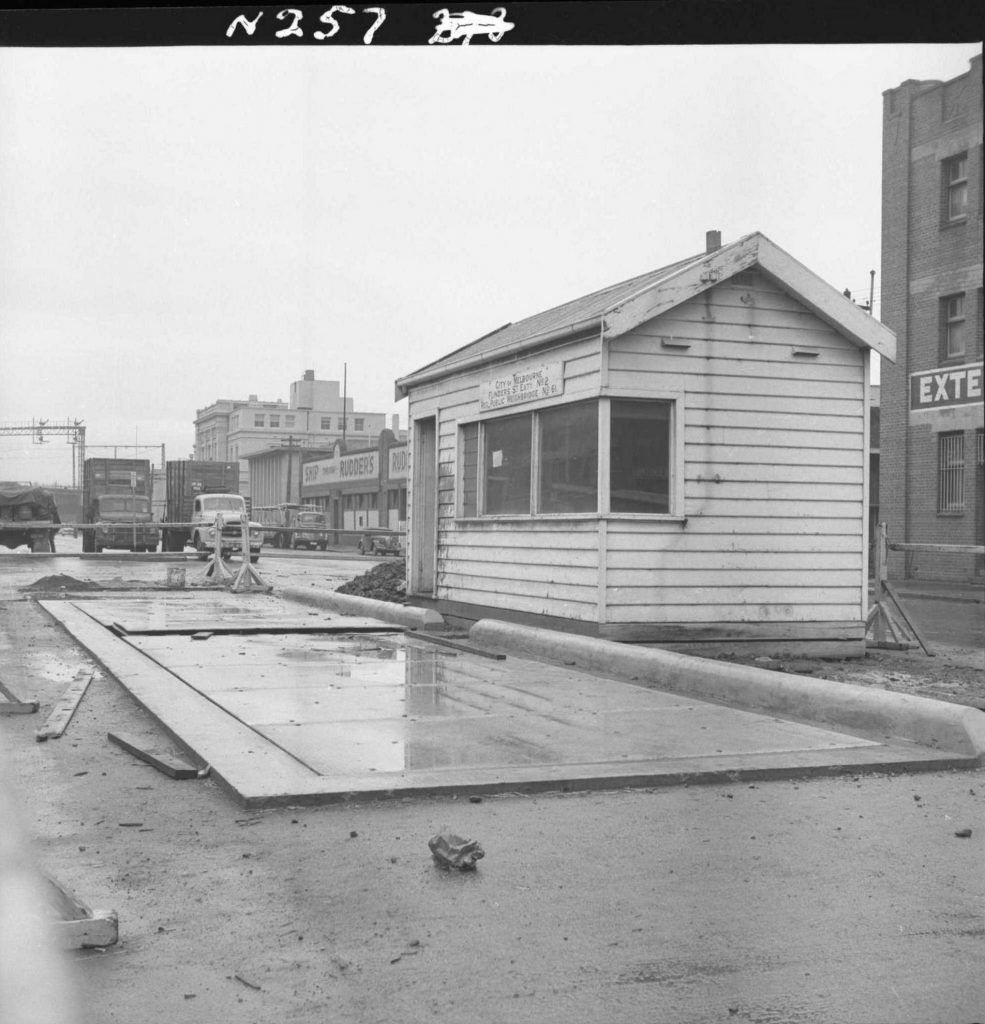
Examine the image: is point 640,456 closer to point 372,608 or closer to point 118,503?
point 372,608

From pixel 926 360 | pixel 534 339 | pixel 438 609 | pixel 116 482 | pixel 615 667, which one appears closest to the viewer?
pixel 926 360

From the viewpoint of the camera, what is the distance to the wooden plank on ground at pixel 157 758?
5.74 m

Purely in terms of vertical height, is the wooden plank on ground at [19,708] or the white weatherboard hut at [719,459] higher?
the white weatherboard hut at [719,459]

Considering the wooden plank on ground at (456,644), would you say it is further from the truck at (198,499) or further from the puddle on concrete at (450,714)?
the truck at (198,499)

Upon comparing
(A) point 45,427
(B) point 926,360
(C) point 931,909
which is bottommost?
(C) point 931,909

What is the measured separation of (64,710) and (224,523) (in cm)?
2886

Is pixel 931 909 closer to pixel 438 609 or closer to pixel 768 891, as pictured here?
pixel 768 891

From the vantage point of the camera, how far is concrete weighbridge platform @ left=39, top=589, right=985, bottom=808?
5.70 meters

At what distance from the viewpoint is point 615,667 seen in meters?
9.44

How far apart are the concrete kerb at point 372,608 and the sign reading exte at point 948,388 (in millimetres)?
7071

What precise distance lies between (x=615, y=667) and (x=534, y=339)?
387 centimetres

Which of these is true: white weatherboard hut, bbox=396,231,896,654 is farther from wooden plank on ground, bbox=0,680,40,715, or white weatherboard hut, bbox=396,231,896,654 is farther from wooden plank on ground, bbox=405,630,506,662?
wooden plank on ground, bbox=0,680,40,715

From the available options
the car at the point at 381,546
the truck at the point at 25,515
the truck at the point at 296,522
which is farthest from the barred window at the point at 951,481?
the truck at the point at 296,522

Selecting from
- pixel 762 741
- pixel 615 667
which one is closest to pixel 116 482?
pixel 615 667
